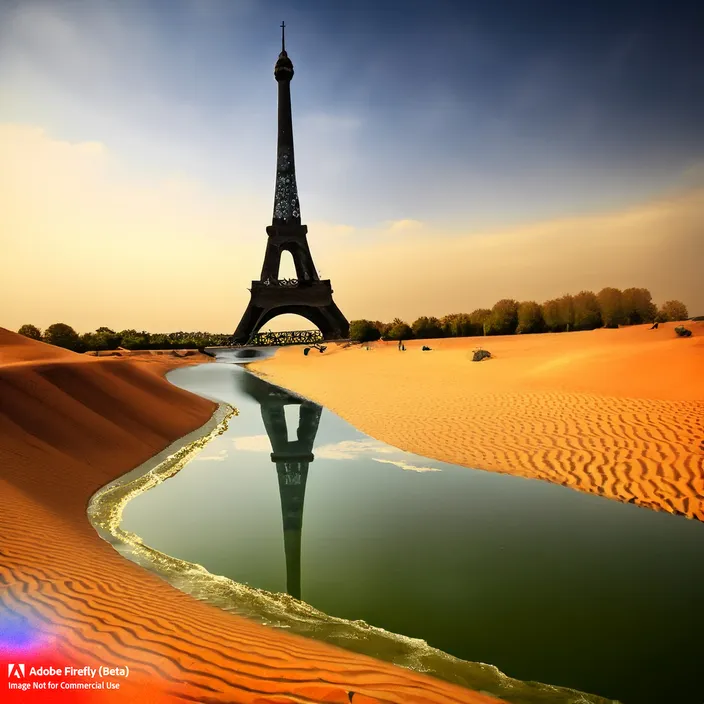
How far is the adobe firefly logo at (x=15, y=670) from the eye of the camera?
2959mm

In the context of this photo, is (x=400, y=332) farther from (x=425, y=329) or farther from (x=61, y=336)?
(x=61, y=336)

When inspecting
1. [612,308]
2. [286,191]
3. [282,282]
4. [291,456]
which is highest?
[286,191]

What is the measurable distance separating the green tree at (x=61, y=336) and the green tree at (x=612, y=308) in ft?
186

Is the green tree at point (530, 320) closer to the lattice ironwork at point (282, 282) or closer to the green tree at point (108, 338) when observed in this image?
the lattice ironwork at point (282, 282)

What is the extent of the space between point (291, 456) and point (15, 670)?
29.9ft

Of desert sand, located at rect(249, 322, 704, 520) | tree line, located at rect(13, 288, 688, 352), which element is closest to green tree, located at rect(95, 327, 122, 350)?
tree line, located at rect(13, 288, 688, 352)

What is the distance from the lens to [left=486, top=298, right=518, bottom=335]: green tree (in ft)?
162

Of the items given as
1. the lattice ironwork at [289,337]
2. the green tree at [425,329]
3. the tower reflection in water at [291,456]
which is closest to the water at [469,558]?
the tower reflection in water at [291,456]

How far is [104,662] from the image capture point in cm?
317

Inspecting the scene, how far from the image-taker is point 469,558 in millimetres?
6035

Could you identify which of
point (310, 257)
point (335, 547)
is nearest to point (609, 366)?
point (335, 547)

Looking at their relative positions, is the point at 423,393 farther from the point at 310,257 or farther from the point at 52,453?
the point at 310,257

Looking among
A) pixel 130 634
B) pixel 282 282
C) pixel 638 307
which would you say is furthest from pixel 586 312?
pixel 130 634

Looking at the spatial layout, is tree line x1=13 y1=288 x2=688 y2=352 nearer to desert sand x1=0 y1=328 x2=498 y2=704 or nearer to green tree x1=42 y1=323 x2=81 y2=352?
green tree x1=42 y1=323 x2=81 y2=352
